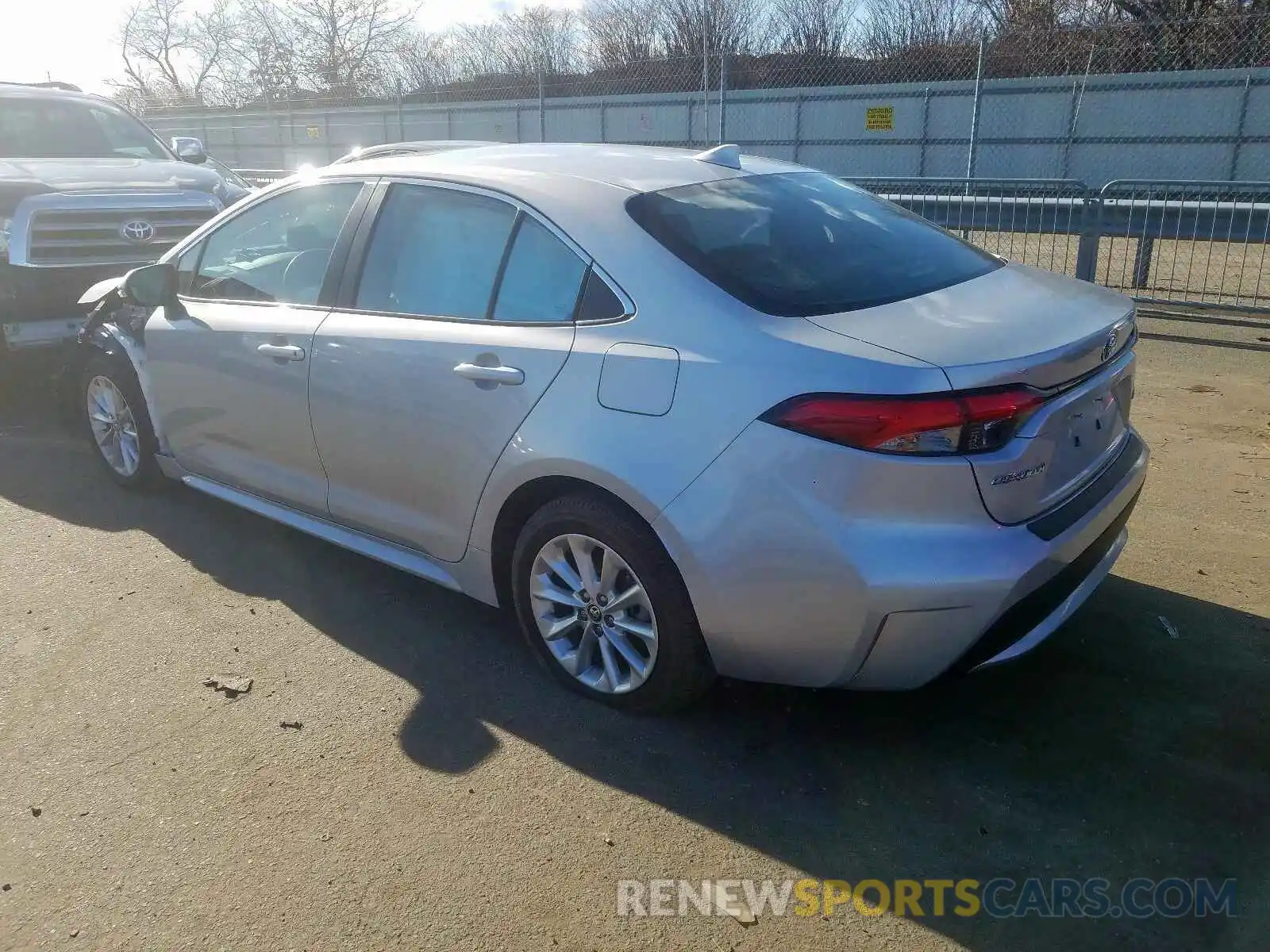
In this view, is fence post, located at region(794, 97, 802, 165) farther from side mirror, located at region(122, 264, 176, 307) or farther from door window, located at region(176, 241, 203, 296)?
side mirror, located at region(122, 264, 176, 307)

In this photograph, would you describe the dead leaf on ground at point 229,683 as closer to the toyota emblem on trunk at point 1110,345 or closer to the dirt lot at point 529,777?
the dirt lot at point 529,777

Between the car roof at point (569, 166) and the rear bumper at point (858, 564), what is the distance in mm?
1173

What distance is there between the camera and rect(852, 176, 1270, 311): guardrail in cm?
875

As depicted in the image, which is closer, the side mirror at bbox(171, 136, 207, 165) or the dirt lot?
the dirt lot

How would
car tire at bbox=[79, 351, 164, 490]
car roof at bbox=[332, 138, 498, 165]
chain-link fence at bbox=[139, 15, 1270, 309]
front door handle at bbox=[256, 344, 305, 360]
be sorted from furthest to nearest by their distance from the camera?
chain-link fence at bbox=[139, 15, 1270, 309] < car tire at bbox=[79, 351, 164, 490] < car roof at bbox=[332, 138, 498, 165] < front door handle at bbox=[256, 344, 305, 360]

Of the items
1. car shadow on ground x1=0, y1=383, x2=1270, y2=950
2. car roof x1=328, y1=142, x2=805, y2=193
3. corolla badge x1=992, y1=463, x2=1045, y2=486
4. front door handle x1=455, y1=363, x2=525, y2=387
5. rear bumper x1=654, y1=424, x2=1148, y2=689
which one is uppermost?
car roof x1=328, y1=142, x2=805, y2=193

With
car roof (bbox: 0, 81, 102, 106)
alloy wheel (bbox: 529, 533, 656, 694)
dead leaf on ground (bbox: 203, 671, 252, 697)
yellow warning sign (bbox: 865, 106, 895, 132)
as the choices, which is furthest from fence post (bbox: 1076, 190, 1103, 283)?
car roof (bbox: 0, 81, 102, 106)

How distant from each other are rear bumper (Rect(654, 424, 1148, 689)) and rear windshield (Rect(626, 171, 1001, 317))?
521 millimetres

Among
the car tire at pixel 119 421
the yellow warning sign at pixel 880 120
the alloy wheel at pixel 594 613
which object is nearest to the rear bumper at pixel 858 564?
the alloy wheel at pixel 594 613

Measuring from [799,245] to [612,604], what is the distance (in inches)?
49.2

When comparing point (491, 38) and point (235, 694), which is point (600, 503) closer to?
point (235, 694)

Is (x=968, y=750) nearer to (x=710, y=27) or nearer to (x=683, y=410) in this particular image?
(x=683, y=410)

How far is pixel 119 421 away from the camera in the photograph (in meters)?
5.14

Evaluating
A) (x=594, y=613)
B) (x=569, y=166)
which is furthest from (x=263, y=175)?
(x=594, y=613)
